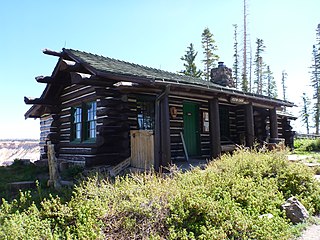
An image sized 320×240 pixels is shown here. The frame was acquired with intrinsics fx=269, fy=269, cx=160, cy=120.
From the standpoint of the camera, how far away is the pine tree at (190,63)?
1231 inches

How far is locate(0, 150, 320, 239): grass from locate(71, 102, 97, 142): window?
5.26m

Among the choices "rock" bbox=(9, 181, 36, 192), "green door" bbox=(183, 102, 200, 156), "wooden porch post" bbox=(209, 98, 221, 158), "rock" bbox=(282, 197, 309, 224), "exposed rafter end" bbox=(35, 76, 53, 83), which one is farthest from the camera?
"green door" bbox=(183, 102, 200, 156)

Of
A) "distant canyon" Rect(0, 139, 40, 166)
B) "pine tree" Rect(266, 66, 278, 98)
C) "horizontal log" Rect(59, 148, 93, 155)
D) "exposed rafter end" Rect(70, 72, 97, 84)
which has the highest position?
"pine tree" Rect(266, 66, 278, 98)

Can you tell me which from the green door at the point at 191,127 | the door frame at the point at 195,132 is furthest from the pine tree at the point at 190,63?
the green door at the point at 191,127

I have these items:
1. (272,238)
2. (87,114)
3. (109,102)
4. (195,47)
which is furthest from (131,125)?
(195,47)

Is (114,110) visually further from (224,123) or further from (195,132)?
(224,123)

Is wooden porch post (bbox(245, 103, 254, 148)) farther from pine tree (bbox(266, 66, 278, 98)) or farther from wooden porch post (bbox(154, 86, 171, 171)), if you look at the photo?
pine tree (bbox(266, 66, 278, 98))

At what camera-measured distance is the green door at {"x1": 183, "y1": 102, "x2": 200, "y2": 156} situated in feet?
39.8

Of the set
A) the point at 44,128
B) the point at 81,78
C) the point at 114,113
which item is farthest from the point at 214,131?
the point at 44,128

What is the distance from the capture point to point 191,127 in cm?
1240

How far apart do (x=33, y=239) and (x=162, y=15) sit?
42.8 feet

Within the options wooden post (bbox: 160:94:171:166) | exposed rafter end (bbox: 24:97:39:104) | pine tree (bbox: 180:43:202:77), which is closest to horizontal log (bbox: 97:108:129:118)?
wooden post (bbox: 160:94:171:166)

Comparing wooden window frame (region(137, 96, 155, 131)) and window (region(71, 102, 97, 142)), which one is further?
window (region(71, 102, 97, 142))

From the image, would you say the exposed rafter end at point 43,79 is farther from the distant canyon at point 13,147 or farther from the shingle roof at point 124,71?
the distant canyon at point 13,147
